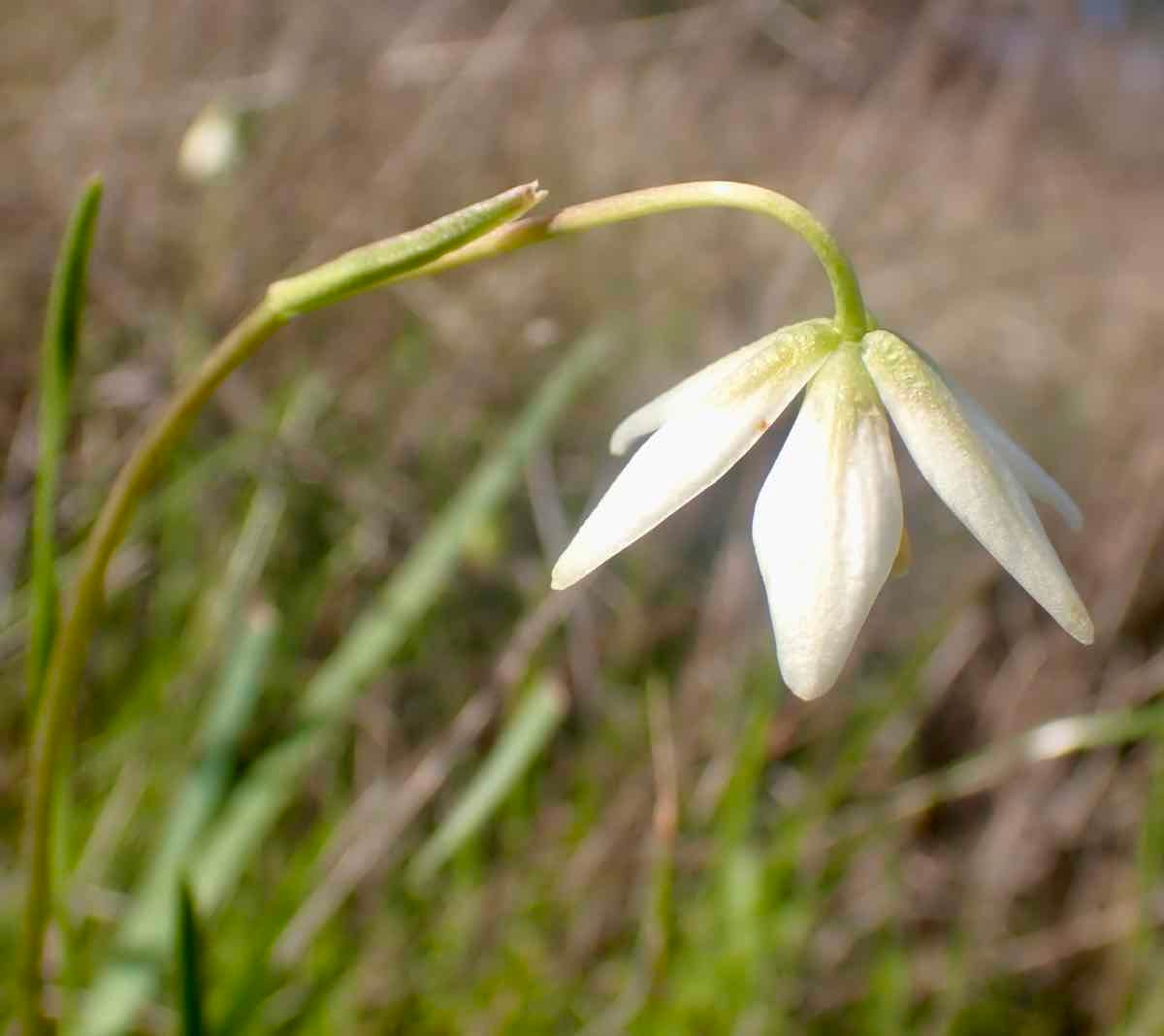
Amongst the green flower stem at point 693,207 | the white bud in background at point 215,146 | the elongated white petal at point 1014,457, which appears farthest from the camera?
the white bud in background at point 215,146

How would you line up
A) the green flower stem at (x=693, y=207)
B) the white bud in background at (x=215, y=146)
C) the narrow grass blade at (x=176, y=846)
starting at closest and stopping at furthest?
the green flower stem at (x=693, y=207), the narrow grass blade at (x=176, y=846), the white bud in background at (x=215, y=146)

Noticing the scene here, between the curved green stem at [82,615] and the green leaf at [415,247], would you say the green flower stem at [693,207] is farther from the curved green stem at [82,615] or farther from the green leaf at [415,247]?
the curved green stem at [82,615]

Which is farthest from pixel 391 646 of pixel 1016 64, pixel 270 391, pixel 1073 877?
pixel 1016 64

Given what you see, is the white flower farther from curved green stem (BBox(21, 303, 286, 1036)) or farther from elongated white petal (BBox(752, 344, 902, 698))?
curved green stem (BBox(21, 303, 286, 1036))

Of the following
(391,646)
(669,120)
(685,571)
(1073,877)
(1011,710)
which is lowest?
(1073,877)

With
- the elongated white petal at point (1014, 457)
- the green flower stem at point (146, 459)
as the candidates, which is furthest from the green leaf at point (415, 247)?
the elongated white petal at point (1014, 457)

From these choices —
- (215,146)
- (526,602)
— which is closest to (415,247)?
(215,146)

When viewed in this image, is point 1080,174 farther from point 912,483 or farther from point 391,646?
point 391,646
